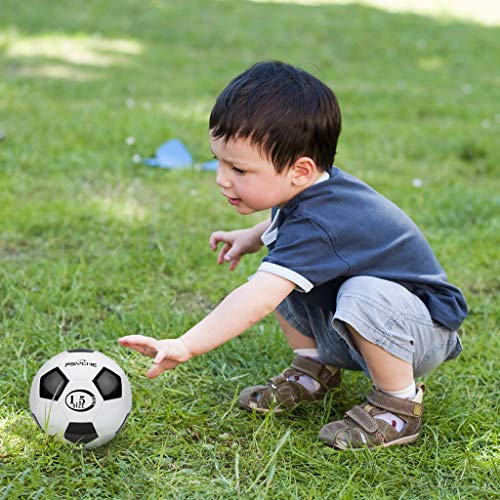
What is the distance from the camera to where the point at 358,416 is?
2344 millimetres

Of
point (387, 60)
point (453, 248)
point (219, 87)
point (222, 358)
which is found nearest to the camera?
point (222, 358)

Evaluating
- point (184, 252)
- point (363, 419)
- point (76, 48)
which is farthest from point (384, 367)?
point (76, 48)

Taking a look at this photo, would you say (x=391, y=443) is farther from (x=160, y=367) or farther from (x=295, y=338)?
(x=160, y=367)

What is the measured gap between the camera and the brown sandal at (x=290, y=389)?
2.48 metres

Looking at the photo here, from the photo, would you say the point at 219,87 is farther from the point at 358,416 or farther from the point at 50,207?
the point at 358,416

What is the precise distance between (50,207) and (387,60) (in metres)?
5.40

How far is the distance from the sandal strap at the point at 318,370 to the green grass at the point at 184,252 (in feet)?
0.23

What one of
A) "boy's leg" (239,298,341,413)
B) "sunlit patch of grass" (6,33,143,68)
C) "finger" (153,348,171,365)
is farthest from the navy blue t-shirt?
"sunlit patch of grass" (6,33,143,68)

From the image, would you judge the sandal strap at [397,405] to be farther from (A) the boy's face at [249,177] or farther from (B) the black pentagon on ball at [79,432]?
(B) the black pentagon on ball at [79,432]

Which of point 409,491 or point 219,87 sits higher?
point 409,491

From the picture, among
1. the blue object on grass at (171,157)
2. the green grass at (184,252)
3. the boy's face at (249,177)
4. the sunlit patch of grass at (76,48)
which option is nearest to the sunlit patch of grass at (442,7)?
the green grass at (184,252)

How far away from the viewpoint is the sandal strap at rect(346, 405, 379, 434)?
231 cm

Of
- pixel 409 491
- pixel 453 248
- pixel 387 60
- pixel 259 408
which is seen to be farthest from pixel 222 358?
pixel 387 60

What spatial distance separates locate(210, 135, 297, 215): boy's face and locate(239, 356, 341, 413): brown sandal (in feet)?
2.03
